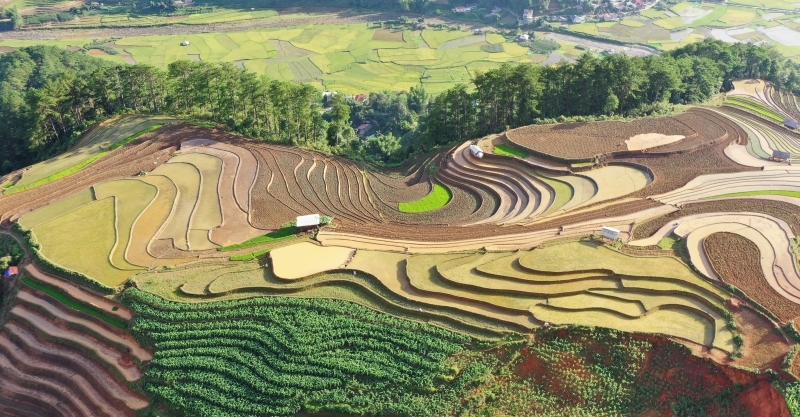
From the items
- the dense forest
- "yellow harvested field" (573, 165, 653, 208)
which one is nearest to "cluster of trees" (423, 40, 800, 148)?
the dense forest

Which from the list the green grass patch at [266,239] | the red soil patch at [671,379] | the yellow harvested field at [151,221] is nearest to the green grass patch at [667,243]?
the red soil patch at [671,379]

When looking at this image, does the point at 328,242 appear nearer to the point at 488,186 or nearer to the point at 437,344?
the point at 437,344

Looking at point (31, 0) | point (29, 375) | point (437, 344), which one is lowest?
point (29, 375)

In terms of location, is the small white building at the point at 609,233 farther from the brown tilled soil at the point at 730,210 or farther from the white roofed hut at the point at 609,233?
the brown tilled soil at the point at 730,210

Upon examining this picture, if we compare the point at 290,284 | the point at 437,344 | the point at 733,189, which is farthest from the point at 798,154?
the point at 290,284

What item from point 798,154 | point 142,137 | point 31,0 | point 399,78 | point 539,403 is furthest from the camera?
point 31,0

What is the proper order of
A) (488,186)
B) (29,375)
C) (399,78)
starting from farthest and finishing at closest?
(399,78) < (488,186) < (29,375)

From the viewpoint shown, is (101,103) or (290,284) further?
(101,103)

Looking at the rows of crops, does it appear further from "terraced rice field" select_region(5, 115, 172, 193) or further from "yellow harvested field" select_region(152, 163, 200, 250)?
"terraced rice field" select_region(5, 115, 172, 193)
